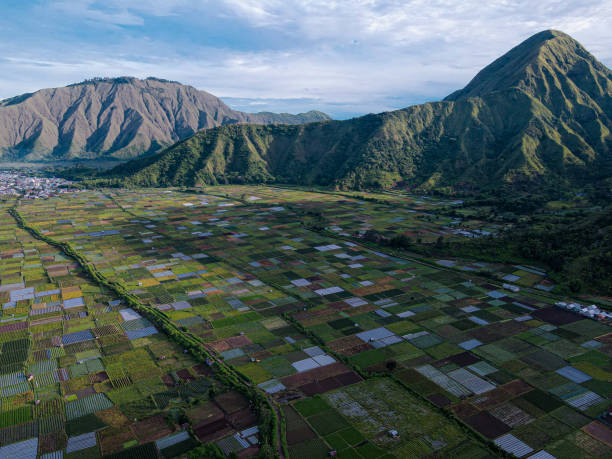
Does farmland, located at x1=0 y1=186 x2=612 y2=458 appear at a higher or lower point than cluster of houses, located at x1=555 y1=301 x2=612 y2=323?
lower

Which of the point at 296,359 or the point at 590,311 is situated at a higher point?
the point at 590,311

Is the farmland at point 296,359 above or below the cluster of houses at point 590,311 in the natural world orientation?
below

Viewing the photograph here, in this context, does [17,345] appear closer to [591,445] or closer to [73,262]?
[73,262]

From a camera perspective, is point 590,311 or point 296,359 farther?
point 590,311

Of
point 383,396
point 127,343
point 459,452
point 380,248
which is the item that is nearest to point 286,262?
point 380,248
